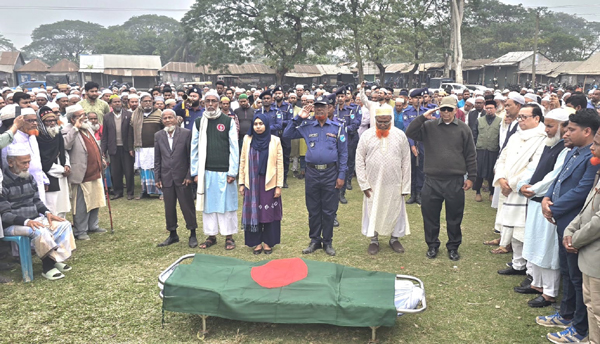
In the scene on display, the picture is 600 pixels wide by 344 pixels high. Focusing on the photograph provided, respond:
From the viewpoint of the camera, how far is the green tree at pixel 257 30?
1049 inches

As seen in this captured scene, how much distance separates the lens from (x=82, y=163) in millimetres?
6445

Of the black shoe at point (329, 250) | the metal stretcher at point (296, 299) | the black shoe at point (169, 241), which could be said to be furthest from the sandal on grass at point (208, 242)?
the metal stretcher at point (296, 299)

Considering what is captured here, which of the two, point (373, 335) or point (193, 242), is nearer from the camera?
point (373, 335)

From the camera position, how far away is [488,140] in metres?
8.30

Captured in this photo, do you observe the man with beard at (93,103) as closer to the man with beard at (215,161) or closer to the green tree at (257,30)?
the man with beard at (215,161)

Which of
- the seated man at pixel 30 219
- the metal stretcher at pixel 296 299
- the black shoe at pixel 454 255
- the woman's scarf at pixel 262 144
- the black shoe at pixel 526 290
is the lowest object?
the black shoe at pixel 526 290

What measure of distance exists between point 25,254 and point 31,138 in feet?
5.16

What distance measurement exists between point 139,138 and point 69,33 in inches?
3206

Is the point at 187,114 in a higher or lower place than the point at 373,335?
higher

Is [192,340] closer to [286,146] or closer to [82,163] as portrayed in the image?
[82,163]

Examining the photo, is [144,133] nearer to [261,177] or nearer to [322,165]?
[261,177]

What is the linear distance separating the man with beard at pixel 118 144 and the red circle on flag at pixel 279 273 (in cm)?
558

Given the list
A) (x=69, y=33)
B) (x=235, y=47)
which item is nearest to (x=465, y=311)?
(x=235, y=47)

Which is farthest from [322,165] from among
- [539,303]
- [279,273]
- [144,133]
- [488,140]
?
[144,133]
